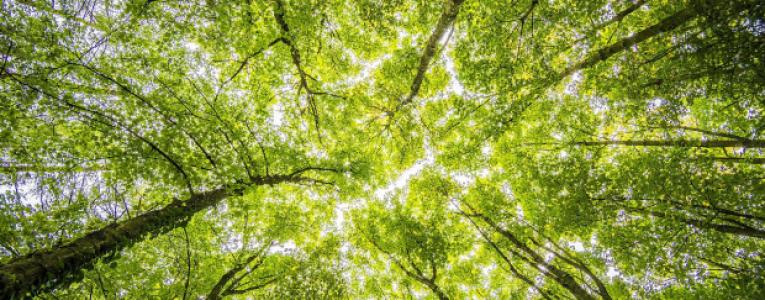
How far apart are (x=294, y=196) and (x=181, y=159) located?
5834 millimetres

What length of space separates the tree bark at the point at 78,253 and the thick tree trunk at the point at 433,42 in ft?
22.1

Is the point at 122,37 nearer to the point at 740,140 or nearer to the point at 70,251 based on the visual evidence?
the point at 70,251

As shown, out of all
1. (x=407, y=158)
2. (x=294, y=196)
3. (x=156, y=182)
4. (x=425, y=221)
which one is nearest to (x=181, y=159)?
(x=156, y=182)

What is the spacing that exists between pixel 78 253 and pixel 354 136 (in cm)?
803

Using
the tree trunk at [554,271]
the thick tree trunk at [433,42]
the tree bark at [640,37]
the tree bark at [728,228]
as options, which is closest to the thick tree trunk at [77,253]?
the thick tree trunk at [433,42]

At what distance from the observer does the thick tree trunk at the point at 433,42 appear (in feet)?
22.1

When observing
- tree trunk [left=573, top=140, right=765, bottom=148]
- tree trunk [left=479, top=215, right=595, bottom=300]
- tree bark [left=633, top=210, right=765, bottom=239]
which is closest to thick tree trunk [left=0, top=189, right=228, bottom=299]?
tree trunk [left=479, top=215, right=595, bottom=300]

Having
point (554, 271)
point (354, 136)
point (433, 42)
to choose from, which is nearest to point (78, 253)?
point (354, 136)

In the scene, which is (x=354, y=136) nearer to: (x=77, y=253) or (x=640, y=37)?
(x=77, y=253)

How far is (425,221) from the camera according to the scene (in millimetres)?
12055

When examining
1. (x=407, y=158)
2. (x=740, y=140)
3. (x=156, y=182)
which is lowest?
(x=156, y=182)

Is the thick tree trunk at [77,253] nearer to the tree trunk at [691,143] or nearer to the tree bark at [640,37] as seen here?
the tree bark at [640,37]

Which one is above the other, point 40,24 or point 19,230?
point 40,24

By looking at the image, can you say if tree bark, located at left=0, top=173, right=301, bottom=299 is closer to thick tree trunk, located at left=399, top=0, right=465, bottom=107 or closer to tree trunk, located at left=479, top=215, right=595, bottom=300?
thick tree trunk, located at left=399, top=0, right=465, bottom=107
